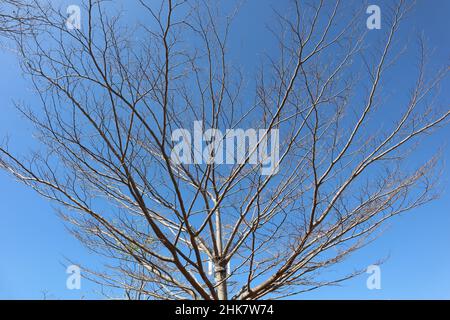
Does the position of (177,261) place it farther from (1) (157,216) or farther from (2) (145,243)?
(1) (157,216)

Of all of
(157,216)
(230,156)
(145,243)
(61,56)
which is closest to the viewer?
(61,56)

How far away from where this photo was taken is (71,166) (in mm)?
3535

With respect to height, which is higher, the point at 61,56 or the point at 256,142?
the point at 61,56

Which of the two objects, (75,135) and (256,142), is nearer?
(75,135)

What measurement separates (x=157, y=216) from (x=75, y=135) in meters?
1.61
